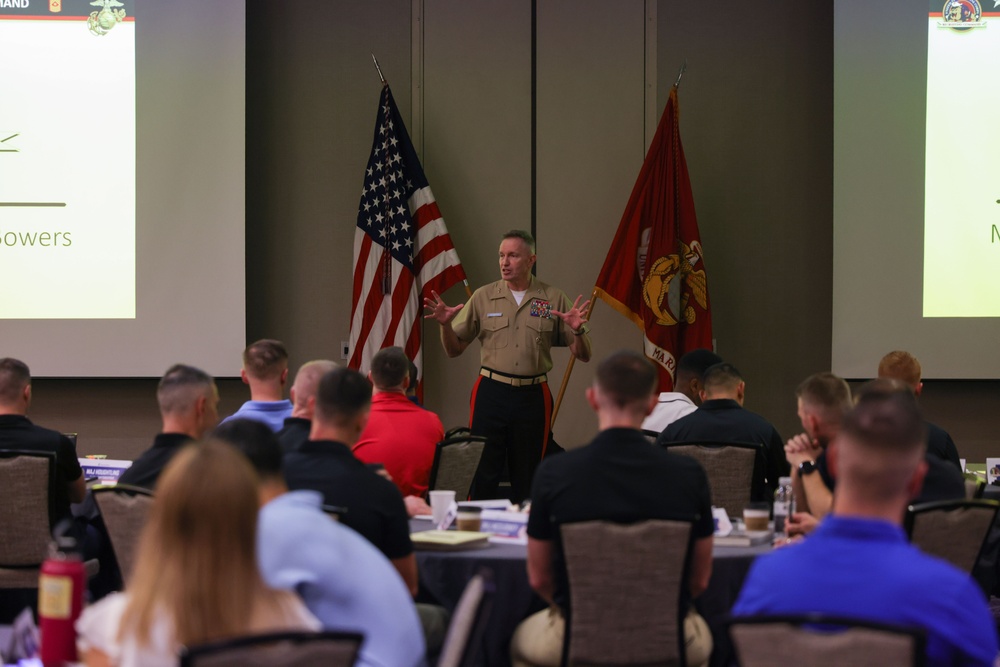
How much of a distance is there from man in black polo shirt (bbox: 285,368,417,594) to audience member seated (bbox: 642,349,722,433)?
2482mm

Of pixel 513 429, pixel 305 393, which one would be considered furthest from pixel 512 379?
pixel 305 393

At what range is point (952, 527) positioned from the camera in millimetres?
3430

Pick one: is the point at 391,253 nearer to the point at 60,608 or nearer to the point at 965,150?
the point at 965,150

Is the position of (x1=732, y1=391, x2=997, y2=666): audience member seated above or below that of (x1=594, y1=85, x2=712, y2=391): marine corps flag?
below

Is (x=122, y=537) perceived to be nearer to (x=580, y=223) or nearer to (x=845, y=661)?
(x=845, y=661)

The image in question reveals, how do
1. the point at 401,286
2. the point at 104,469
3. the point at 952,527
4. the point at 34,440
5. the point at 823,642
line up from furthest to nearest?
the point at 401,286, the point at 104,469, the point at 34,440, the point at 952,527, the point at 823,642

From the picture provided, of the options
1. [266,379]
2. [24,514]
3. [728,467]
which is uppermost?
[266,379]

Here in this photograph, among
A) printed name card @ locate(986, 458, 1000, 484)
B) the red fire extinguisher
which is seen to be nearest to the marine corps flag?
printed name card @ locate(986, 458, 1000, 484)

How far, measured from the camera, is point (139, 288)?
23.4 ft

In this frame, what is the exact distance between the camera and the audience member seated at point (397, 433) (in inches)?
181

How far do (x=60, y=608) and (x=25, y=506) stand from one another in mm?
2552

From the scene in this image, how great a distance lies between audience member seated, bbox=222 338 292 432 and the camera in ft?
15.0

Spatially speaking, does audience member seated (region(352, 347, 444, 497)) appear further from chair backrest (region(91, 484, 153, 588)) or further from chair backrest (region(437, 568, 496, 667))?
chair backrest (region(437, 568, 496, 667))

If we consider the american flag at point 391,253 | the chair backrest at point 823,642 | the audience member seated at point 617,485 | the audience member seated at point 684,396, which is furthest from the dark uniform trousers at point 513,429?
the chair backrest at point 823,642
